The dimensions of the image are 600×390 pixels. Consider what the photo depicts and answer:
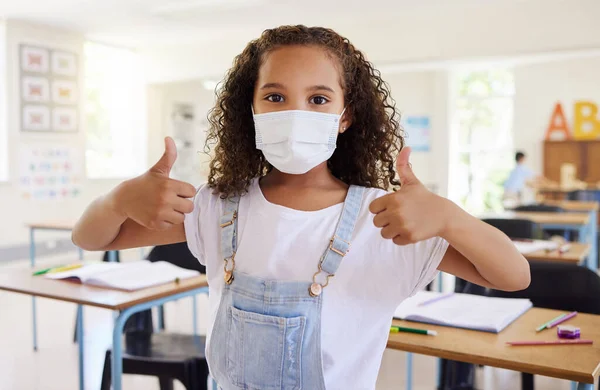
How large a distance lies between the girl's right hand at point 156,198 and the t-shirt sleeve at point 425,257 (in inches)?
15.2

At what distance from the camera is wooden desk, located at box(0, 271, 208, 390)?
1826mm

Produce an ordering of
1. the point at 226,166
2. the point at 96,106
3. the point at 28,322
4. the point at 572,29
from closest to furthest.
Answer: the point at 226,166
the point at 28,322
the point at 572,29
the point at 96,106

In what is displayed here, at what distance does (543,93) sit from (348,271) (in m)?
9.83

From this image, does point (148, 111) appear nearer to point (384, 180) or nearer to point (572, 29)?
point (572, 29)

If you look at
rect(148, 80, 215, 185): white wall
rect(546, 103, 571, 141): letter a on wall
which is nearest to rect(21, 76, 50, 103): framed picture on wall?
Answer: rect(148, 80, 215, 185): white wall

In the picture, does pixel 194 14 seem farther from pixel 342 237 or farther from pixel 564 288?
pixel 342 237

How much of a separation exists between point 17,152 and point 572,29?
5940 mm

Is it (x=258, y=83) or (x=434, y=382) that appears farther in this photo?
(x=434, y=382)

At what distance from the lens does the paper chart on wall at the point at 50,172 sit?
640cm

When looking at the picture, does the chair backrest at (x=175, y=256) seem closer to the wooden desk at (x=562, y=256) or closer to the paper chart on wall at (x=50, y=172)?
the wooden desk at (x=562, y=256)

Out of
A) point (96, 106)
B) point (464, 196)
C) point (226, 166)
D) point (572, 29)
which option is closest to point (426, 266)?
point (226, 166)

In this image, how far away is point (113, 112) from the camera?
7.95 metres

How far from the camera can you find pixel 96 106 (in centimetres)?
765

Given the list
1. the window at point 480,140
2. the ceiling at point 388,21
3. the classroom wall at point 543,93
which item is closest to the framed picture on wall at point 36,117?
the ceiling at point 388,21
